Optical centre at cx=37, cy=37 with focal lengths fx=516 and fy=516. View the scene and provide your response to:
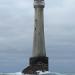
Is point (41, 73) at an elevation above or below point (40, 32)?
below

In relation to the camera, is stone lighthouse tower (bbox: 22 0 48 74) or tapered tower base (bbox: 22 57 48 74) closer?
tapered tower base (bbox: 22 57 48 74)

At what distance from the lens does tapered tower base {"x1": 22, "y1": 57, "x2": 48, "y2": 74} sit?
2213 inches

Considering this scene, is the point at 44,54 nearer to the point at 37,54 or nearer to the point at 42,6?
the point at 37,54

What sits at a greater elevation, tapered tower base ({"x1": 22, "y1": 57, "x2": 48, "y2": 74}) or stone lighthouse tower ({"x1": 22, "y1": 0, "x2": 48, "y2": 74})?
stone lighthouse tower ({"x1": 22, "y1": 0, "x2": 48, "y2": 74})

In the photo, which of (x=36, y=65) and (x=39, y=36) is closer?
(x=36, y=65)

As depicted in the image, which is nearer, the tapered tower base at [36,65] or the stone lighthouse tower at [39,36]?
the tapered tower base at [36,65]

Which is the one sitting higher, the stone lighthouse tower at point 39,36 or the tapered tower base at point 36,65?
the stone lighthouse tower at point 39,36

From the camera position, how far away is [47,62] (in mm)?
57188

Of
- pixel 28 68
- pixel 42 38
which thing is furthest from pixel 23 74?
pixel 42 38

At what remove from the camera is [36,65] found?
2229 inches

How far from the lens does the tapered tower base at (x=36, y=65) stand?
56219 mm

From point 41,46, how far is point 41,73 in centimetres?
380

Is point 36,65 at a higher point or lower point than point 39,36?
lower

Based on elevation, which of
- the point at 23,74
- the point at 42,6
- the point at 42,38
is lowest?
the point at 23,74
